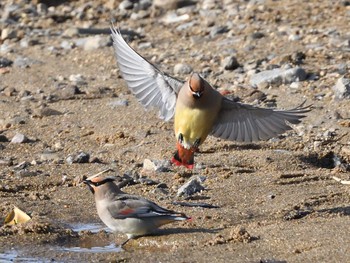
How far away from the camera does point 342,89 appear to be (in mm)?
10195

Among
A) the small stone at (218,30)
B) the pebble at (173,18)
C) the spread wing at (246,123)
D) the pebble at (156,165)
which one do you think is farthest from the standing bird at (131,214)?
the pebble at (173,18)

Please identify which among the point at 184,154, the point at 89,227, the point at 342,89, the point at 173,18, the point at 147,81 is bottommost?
the point at 173,18

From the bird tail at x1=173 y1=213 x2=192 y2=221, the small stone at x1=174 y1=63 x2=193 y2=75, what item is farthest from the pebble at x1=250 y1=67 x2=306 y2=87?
the bird tail at x1=173 y1=213 x2=192 y2=221

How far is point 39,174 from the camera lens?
862 centimetres

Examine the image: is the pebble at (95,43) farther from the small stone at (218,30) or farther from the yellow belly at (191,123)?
the yellow belly at (191,123)

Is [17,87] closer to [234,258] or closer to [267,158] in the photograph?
[267,158]

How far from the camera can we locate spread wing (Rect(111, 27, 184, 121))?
Answer: 845 cm

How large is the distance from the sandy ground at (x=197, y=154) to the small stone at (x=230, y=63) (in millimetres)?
98

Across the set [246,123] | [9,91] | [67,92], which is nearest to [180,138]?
[246,123]

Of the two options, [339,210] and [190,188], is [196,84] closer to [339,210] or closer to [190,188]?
[190,188]

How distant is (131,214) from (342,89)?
12.6ft

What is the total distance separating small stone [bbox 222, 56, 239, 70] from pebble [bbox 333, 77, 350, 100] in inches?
60.1

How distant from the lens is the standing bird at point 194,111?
7836 millimetres

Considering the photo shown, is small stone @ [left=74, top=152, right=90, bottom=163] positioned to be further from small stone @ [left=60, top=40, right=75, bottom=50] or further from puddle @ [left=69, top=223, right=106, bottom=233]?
small stone @ [left=60, top=40, right=75, bottom=50]
